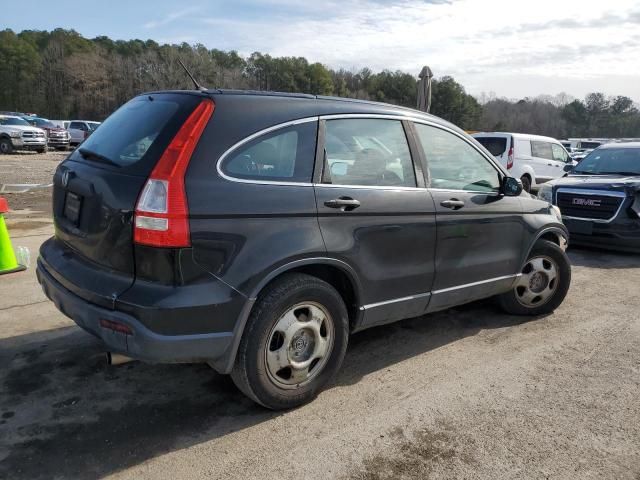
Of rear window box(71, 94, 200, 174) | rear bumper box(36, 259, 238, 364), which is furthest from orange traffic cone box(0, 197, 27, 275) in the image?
rear bumper box(36, 259, 238, 364)

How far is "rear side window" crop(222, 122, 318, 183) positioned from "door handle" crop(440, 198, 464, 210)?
45.8 inches

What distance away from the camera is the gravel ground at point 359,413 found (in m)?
2.65

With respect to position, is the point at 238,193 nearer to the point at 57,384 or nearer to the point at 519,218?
the point at 57,384

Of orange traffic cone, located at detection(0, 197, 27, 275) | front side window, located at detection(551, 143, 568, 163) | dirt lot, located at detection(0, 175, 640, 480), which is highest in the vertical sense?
front side window, located at detection(551, 143, 568, 163)

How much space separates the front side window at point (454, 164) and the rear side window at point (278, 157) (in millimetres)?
1058

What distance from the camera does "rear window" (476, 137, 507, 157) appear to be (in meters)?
15.3

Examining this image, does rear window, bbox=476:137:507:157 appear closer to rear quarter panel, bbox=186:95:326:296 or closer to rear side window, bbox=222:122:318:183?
rear side window, bbox=222:122:318:183

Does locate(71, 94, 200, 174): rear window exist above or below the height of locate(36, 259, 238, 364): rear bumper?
above

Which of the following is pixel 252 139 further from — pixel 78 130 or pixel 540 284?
pixel 78 130

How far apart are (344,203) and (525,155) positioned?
14061 millimetres

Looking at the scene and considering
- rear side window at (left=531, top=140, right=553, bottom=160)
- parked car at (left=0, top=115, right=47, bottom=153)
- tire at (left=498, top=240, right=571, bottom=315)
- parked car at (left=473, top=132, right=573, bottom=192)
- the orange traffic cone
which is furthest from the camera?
parked car at (left=0, top=115, right=47, bottom=153)

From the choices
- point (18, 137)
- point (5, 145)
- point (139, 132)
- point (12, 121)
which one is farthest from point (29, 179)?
point (12, 121)

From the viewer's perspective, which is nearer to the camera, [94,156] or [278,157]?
[278,157]

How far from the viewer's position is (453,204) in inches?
149
